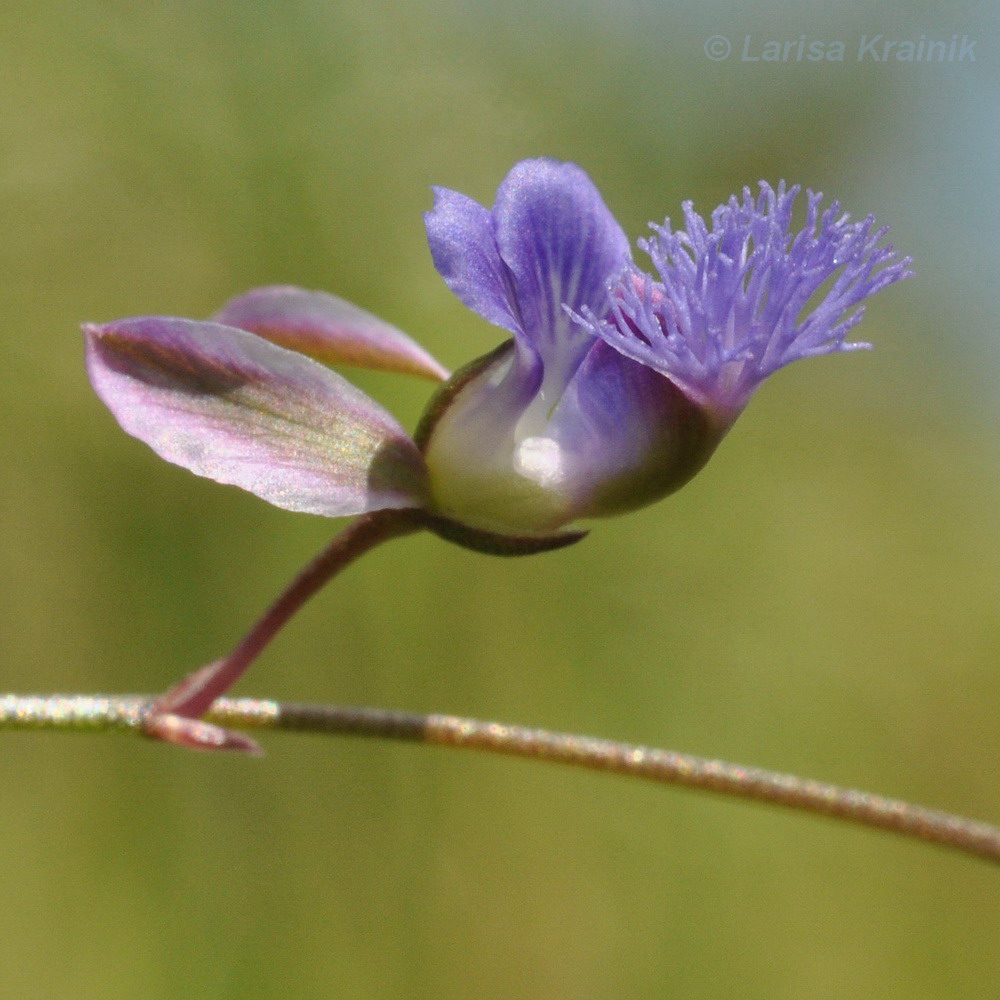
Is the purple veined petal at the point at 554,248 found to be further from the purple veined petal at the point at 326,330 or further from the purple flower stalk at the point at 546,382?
the purple veined petal at the point at 326,330

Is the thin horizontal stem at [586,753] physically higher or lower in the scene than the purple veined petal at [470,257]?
lower

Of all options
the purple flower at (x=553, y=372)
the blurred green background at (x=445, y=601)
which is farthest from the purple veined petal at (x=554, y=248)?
the blurred green background at (x=445, y=601)

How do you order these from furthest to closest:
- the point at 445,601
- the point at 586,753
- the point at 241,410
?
the point at 445,601 → the point at 586,753 → the point at 241,410

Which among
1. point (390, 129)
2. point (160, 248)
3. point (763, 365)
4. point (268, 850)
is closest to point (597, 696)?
point (268, 850)

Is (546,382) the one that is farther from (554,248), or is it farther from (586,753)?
(586,753)

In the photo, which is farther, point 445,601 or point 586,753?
point 445,601

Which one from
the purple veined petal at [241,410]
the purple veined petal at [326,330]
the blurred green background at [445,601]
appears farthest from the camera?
the blurred green background at [445,601]

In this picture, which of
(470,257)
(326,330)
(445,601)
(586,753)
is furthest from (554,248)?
Answer: (445,601)
